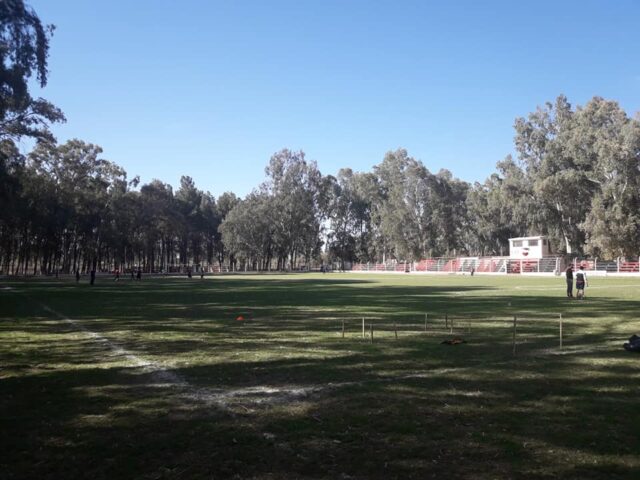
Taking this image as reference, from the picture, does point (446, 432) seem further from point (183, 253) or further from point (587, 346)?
point (183, 253)

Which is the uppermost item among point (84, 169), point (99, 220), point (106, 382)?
point (84, 169)

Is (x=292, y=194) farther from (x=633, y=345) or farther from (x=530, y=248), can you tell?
(x=633, y=345)

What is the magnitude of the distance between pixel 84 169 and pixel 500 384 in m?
76.4

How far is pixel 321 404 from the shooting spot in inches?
265

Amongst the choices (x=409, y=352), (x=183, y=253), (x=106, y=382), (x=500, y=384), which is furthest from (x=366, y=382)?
(x=183, y=253)

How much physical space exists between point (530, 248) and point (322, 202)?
2065 inches

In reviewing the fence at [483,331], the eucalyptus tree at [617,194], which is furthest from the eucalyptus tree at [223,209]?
the fence at [483,331]

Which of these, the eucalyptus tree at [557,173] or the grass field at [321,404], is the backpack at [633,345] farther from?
the eucalyptus tree at [557,173]

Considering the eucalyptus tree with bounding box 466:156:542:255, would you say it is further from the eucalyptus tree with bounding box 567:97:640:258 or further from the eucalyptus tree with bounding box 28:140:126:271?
the eucalyptus tree with bounding box 28:140:126:271

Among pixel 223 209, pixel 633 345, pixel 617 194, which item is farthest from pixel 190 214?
pixel 633 345

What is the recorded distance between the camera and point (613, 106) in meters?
66.5

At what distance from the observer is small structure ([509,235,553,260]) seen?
70562 mm

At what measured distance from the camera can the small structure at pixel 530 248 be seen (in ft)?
232

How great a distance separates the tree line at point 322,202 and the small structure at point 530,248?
3849 millimetres
